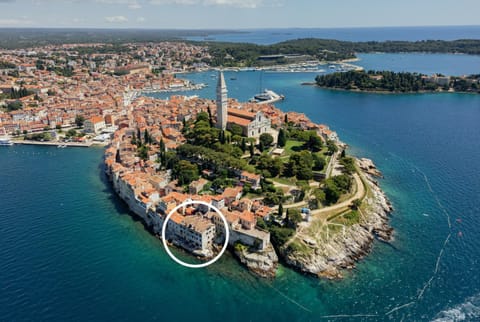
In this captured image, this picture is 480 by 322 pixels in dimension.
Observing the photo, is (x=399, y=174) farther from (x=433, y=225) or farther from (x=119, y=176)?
(x=119, y=176)

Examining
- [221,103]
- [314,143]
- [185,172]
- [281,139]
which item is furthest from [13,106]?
[314,143]

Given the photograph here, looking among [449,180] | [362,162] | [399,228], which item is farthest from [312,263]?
[449,180]

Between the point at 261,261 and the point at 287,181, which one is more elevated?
the point at 287,181

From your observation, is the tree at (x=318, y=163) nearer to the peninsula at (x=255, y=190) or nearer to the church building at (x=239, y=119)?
the peninsula at (x=255, y=190)

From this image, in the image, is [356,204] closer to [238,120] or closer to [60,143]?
[238,120]

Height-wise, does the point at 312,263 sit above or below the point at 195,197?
below

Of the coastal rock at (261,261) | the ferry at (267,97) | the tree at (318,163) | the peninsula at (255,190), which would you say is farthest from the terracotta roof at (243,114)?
the ferry at (267,97)

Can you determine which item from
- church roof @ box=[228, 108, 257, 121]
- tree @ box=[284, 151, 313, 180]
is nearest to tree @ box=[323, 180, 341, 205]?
tree @ box=[284, 151, 313, 180]
